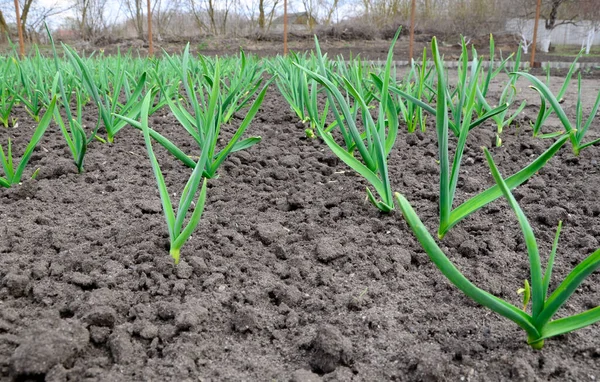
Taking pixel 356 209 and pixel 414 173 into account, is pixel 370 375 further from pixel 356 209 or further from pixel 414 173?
pixel 414 173

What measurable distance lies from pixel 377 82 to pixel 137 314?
0.97 m

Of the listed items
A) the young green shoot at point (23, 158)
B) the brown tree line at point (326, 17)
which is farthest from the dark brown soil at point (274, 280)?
the brown tree line at point (326, 17)

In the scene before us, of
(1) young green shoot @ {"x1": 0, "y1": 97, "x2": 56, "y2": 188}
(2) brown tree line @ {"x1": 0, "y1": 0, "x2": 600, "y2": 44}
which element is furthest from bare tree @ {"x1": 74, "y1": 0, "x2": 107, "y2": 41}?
(1) young green shoot @ {"x1": 0, "y1": 97, "x2": 56, "y2": 188}

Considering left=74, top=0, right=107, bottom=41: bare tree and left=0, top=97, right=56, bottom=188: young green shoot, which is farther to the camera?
left=74, top=0, right=107, bottom=41: bare tree

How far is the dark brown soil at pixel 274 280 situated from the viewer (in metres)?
0.75

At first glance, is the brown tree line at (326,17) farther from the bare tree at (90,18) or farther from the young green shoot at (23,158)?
the young green shoot at (23,158)

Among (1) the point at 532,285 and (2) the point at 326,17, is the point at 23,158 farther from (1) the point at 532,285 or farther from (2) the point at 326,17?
(2) the point at 326,17

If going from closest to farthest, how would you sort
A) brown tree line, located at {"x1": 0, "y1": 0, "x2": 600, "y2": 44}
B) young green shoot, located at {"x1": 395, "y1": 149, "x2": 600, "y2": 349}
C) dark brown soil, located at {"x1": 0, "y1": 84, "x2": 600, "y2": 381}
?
young green shoot, located at {"x1": 395, "y1": 149, "x2": 600, "y2": 349} → dark brown soil, located at {"x1": 0, "y1": 84, "x2": 600, "y2": 381} → brown tree line, located at {"x1": 0, "y1": 0, "x2": 600, "y2": 44}

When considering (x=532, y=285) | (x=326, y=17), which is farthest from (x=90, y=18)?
(x=532, y=285)

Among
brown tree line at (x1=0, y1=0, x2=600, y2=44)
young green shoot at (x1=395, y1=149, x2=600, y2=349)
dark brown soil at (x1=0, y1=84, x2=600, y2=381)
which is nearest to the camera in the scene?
young green shoot at (x1=395, y1=149, x2=600, y2=349)

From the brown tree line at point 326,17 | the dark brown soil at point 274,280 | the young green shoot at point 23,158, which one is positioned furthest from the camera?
the brown tree line at point 326,17

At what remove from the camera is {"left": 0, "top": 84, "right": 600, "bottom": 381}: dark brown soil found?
749 millimetres

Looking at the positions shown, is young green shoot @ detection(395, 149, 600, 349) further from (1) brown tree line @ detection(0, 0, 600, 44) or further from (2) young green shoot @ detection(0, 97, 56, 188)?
(1) brown tree line @ detection(0, 0, 600, 44)

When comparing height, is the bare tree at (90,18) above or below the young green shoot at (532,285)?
above
